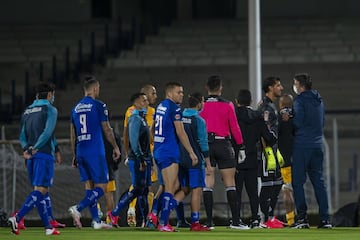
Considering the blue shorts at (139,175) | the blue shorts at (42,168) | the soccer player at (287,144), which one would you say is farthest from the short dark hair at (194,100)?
the blue shorts at (42,168)

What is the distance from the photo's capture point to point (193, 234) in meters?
17.7

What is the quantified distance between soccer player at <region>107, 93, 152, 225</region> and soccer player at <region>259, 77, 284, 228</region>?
5.54 ft

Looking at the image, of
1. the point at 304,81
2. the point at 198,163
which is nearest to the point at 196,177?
the point at 198,163

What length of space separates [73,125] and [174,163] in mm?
1549

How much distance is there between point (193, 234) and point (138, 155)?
225cm

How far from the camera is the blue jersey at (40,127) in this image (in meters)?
17.8

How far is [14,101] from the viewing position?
33.4 meters

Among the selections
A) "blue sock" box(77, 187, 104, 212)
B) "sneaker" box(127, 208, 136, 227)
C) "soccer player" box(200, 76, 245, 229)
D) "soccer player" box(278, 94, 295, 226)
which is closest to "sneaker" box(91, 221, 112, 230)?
"blue sock" box(77, 187, 104, 212)

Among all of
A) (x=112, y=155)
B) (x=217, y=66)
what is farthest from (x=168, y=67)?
(x=112, y=155)

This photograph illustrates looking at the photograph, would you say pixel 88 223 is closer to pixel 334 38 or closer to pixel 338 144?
pixel 338 144

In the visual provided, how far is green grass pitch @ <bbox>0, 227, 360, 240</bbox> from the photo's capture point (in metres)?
16.9

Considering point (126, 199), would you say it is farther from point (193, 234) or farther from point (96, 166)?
point (193, 234)

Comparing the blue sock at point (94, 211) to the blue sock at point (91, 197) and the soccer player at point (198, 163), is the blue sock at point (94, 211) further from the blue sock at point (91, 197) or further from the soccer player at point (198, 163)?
the soccer player at point (198, 163)

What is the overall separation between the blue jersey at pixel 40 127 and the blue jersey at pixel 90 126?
1.73ft
